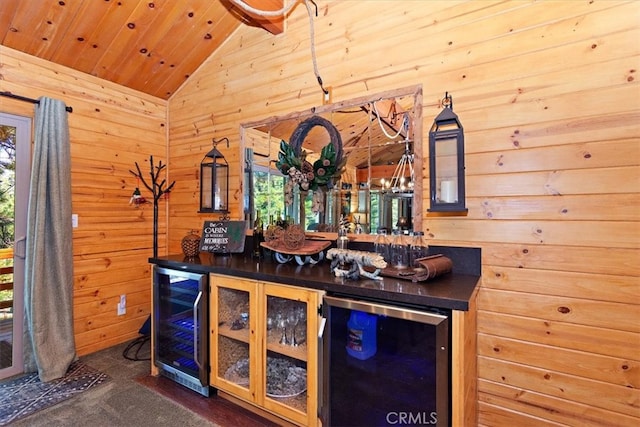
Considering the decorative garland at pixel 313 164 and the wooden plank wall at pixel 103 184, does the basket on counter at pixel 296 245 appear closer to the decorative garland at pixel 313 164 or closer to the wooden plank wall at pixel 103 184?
the decorative garland at pixel 313 164

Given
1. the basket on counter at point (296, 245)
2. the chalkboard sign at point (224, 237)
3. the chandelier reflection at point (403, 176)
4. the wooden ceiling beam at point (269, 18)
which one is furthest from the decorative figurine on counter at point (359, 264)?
the wooden ceiling beam at point (269, 18)

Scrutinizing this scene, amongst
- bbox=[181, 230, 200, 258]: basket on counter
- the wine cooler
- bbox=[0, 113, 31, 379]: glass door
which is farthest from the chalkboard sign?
bbox=[0, 113, 31, 379]: glass door

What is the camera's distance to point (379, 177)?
215 centimetres

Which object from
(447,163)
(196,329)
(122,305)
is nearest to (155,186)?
(122,305)

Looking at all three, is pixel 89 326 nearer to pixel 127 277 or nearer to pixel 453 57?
pixel 127 277

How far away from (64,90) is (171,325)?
85.4 inches

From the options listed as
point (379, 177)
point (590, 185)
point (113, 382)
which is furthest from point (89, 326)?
point (590, 185)

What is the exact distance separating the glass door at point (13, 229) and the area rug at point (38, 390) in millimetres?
213

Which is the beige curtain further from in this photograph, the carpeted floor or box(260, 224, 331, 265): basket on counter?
box(260, 224, 331, 265): basket on counter

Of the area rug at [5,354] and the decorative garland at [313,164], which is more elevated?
the decorative garland at [313,164]

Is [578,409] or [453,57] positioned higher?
[453,57]

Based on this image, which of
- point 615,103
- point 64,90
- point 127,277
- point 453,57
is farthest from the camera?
point 127,277

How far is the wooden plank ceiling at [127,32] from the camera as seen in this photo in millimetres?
2256

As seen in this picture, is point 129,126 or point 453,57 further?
point 129,126
